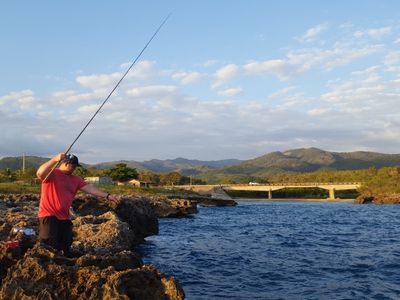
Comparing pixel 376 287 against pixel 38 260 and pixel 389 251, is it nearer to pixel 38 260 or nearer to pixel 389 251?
pixel 389 251

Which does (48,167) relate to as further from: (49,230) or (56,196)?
(49,230)

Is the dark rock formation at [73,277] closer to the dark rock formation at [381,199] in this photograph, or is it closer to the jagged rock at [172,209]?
the jagged rock at [172,209]

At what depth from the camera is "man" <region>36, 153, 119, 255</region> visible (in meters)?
8.05

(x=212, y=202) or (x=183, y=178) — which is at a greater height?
(x=183, y=178)

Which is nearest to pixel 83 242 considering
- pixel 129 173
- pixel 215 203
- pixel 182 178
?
pixel 215 203

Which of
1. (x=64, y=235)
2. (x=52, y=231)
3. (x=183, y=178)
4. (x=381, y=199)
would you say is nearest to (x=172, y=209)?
(x=64, y=235)

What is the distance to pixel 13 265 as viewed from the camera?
6973 mm

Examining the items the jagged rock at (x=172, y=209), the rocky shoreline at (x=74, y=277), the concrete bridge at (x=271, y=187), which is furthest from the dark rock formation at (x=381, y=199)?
the rocky shoreline at (x=74, y=277)

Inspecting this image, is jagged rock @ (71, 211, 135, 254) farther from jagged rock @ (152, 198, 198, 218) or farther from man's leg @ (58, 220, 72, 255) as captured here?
jagged rock @ (152, 198, 198, 218)

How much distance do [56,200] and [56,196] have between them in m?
0.08

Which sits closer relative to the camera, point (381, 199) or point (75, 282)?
point (75, 282)

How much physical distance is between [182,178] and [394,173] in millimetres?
81812

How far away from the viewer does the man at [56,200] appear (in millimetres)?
8047

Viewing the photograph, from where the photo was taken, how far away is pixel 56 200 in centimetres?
812
